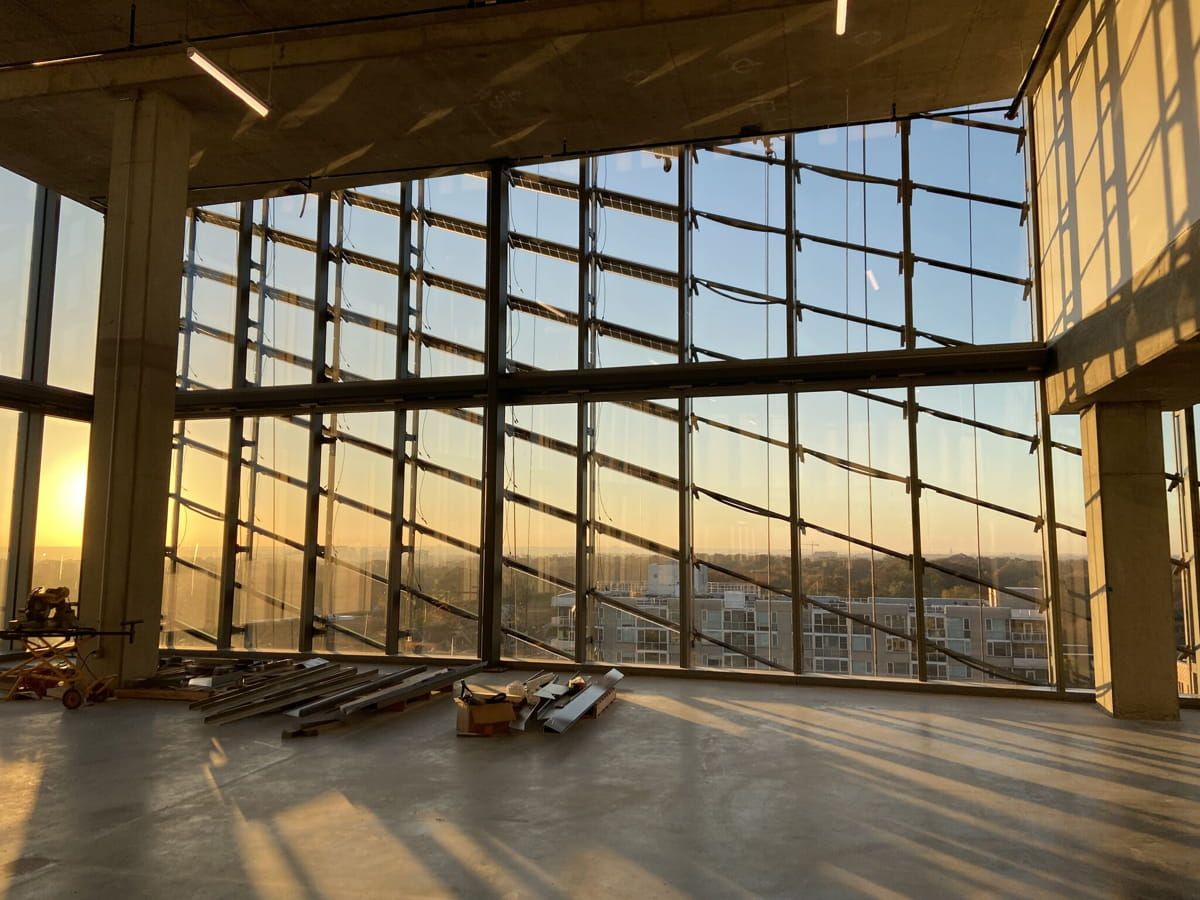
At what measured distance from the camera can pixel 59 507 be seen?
→ 1122 centimetres

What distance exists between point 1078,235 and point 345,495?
894 centimetres

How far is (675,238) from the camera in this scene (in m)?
10.0

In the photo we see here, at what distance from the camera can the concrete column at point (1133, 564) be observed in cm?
743

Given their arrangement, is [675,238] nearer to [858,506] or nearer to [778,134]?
[778,134]

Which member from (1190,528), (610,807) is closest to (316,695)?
(610,807)

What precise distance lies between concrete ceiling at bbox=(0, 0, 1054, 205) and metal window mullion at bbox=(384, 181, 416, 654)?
3.67ft

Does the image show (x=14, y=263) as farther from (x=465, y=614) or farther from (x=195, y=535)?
(x=465, y=614)

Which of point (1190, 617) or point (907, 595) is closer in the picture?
point (1190, 617)

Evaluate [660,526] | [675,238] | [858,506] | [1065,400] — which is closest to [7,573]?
[660,526]

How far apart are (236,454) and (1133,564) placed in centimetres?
1069

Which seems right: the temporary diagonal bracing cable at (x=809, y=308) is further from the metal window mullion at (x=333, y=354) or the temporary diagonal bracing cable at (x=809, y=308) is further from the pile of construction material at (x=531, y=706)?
the metal window mullion at (x=333, y=354)

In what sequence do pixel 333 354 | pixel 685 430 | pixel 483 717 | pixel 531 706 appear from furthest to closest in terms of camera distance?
1. pixel 333 354
2. pixel 685 430
3. pixel 531 706
4. pixel 483 717

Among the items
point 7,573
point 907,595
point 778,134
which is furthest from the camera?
point 7,573

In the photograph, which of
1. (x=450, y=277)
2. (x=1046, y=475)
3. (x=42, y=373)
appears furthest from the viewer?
(x=42, y=373)
